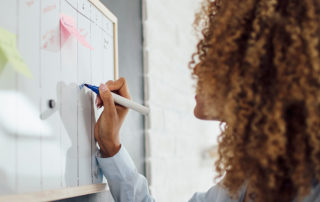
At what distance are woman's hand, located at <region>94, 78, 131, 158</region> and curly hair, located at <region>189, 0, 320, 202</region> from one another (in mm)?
218

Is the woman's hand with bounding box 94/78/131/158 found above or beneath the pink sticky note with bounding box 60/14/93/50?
beneath

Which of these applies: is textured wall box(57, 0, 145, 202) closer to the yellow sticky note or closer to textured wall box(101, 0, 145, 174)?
textured wall box(101, 0, 145, 174)

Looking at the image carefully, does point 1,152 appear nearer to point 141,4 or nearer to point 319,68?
point 319,68

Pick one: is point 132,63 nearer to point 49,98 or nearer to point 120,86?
point 120,86

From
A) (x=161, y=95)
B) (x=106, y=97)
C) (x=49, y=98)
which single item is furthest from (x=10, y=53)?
(x=161, y=95)

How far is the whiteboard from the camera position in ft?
1.58

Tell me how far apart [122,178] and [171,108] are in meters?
0.56

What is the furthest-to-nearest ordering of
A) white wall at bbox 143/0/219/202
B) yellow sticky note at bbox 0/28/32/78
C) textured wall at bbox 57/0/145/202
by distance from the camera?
white wall at bbox 143/0/219/202 → textured wall at bbox 57/0/145/202 → yellow sticky note at bbox 0/28/32/78

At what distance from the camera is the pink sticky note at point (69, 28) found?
2.05 ft

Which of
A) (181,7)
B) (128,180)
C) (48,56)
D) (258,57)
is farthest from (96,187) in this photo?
(181,7)

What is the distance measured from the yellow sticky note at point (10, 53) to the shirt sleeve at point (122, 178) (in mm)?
326

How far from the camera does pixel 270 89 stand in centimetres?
54

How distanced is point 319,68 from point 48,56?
41 cm

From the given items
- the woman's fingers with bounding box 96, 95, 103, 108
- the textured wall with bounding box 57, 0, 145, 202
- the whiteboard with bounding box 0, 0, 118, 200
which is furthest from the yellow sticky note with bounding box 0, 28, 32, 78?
the textured wall with bounding box 57, 0, 145, 202
